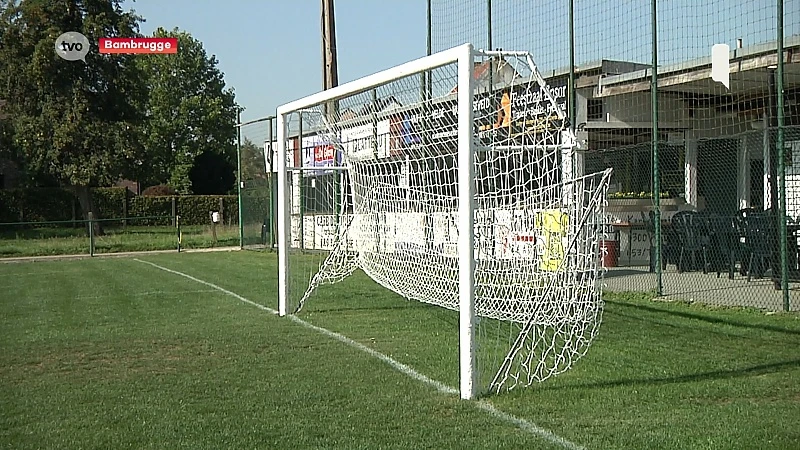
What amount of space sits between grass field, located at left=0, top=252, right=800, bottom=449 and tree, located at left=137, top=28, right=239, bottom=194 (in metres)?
52.5

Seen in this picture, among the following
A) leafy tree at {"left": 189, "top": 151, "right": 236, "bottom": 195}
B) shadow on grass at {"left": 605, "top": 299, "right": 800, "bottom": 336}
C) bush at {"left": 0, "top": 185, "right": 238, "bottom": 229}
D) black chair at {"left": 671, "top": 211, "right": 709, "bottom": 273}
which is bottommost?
shadow on grass at {"left": 605, "top": 299, "right": 800, "bottom": 336}

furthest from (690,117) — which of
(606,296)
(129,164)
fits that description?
(129,164)

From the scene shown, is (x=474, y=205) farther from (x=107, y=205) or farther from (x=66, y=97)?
(x=107, y=205)

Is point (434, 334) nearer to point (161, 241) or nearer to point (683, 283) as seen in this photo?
point (683, 283)

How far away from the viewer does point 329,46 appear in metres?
21.5

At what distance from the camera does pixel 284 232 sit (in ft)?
38.8

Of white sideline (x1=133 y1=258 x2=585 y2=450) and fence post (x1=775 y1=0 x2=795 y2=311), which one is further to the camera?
fence post (x1=775 y1=0 x2=795 y2=311)

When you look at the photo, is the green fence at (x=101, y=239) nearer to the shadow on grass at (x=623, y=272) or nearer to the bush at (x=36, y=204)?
the bush at (x=36, y=204)

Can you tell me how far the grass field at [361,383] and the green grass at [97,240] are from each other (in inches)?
624

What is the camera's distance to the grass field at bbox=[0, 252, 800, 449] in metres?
5.70

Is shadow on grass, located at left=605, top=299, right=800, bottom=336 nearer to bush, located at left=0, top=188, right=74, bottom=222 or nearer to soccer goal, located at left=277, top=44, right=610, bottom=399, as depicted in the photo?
soccer goal, located at left=277, top=44, right=610, bottom=399

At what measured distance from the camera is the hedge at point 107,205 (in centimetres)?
4162

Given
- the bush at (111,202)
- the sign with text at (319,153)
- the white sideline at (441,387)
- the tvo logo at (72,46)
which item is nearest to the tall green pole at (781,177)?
the white sideline at (441,387)

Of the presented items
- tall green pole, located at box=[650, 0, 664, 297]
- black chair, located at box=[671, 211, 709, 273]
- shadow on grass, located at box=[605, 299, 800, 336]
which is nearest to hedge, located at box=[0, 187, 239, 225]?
black chair, located at box=[671, 211, 709, 273]
